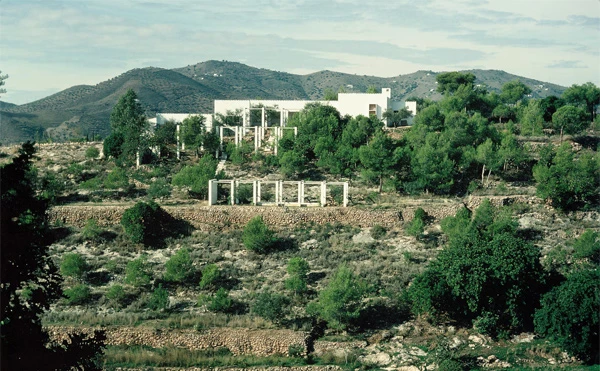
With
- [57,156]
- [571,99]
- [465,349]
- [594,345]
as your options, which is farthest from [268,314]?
[571,99]

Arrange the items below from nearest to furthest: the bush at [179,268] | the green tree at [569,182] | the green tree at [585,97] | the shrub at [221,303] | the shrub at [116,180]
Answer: the shrub at [221,303] < the bush at [179,268] < the green tree at [569,182] < the shrub at [116,180] < the green tree at [585,97]

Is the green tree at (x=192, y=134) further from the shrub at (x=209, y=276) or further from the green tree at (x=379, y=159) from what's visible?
the shrub at (x=209, y=276)

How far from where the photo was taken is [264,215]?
30969 mm

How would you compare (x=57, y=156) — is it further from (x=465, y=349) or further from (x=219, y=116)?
(x=465, y=349)

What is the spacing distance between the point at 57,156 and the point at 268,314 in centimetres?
2303

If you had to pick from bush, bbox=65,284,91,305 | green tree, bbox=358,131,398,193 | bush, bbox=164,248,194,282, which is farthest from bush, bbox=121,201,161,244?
green tree, bbox=358,131,398,193

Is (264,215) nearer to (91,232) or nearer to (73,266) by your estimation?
(91,232)

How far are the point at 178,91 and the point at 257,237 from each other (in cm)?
5831

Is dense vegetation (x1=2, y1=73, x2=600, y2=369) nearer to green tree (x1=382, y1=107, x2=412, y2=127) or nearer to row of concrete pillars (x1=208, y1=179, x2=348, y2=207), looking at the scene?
row of concrete pillars (x1=208, y1=179, x2=348, y2=207)

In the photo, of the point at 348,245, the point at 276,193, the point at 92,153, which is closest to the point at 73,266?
the point at 276,193

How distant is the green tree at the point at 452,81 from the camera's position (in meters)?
54.5

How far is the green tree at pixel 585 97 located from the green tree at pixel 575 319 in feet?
104

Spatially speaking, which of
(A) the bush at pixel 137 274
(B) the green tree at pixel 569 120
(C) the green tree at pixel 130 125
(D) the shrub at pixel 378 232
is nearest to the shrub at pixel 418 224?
(D) the shrub at pixel 378 232

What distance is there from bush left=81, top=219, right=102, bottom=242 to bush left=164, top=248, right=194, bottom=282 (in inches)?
202
